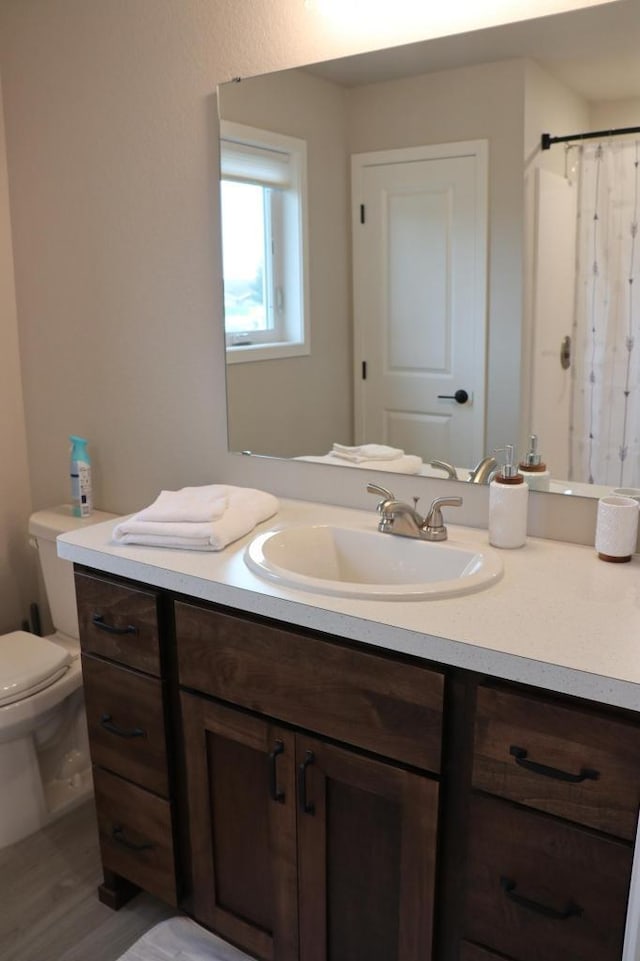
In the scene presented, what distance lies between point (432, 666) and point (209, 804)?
2.13ft

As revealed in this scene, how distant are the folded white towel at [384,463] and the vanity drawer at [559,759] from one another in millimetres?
706

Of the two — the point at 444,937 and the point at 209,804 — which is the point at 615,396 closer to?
the point at 444,937

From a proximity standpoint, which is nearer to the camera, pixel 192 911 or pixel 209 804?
pixel 209 804

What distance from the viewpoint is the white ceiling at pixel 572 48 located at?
1.44 metres

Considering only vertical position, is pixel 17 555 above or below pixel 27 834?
above

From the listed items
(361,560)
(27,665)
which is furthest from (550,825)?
(27,665)

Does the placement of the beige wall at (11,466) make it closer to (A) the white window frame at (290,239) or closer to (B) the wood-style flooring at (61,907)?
(B) the wood-style flooring at (61,907)

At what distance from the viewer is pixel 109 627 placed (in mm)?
1706

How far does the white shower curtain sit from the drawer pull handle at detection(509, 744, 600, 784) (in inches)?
24.9

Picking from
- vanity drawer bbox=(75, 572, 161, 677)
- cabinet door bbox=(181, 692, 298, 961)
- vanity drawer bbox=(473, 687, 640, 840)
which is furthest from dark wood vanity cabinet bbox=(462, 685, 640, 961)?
vanity drawer bbox=(75, 572, 161, 677)

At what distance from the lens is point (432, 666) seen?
4.14 feet

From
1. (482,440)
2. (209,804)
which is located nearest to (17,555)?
(209,804)

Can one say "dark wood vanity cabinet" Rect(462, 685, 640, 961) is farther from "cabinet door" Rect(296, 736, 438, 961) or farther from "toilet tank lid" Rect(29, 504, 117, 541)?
"toilet tank lid" Rect(29, 504, 117, 541)

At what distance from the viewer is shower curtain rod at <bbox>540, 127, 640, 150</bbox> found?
4.77 feet
